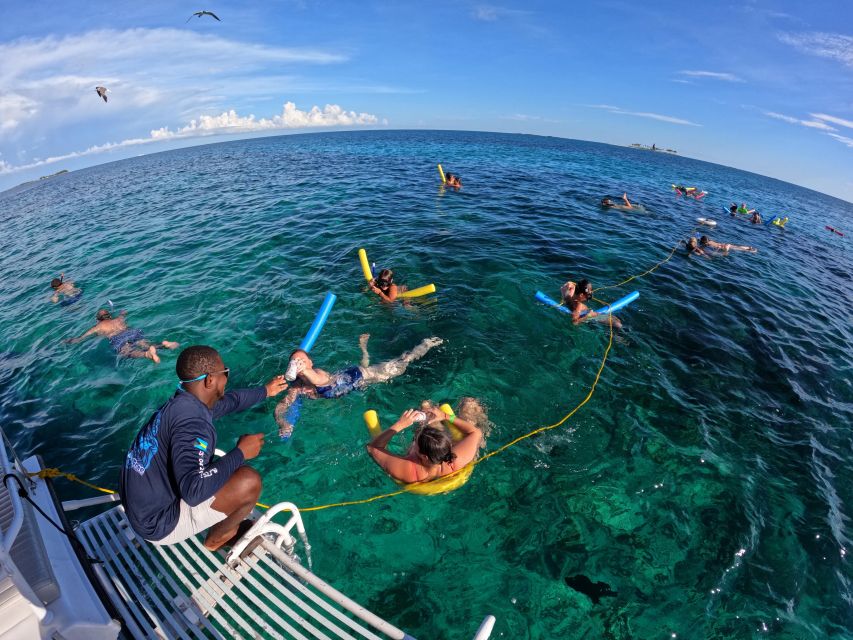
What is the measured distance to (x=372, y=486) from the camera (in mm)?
5695

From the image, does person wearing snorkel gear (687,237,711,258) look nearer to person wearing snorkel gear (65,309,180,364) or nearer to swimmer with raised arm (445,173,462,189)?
swimmer with raised arm (445,173,462,189)

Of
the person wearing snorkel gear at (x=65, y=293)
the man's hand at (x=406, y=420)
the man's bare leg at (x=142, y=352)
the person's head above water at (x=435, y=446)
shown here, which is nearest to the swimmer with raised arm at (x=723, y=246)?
the man's hand at (x=406, y=420)

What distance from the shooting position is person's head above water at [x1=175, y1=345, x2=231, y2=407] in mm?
3412

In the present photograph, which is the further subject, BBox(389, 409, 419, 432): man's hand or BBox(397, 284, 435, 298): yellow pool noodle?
BBox(397, 284, 435, 298): yellow pool noodle

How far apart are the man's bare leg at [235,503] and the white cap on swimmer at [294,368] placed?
2.28 meters

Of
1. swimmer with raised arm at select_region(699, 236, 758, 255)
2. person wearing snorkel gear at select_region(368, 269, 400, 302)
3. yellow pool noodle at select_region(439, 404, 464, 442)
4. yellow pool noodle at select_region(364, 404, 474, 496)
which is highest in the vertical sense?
swimmer with raised arm at select_region(699, 236, 758, 255)

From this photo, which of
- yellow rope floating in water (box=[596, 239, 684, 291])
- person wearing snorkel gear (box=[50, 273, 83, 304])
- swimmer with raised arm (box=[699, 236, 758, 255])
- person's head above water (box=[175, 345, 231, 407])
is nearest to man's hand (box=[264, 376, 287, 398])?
person's head above water (box=[175, 345, 231, 407])

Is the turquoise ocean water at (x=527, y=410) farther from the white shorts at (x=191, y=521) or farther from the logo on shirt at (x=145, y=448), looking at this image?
the logo on shirt at (x=145, y=448)

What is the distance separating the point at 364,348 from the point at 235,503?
4959 mm

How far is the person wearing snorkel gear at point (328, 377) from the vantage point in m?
6.37

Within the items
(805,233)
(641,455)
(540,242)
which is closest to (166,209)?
(540,242)

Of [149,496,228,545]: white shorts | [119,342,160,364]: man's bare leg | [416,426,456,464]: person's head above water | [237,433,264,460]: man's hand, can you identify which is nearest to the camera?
[149,496,228,545]: white shorts

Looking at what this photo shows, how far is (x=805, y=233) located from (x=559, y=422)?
36727 mm

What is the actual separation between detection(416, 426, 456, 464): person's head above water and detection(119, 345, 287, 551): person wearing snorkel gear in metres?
2.13
